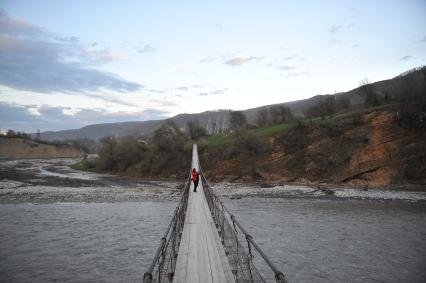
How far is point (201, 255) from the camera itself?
35.8ft

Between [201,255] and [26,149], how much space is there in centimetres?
17215

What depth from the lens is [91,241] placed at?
17609 millimetres

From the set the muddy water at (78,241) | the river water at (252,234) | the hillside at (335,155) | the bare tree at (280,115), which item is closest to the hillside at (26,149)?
the bare tree at (280,115)

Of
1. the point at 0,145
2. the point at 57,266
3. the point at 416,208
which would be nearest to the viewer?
the point at 57,266

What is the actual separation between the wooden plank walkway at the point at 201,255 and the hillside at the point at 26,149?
160 meters

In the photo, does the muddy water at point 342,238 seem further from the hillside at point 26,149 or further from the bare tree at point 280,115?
the hillside at point 26,149

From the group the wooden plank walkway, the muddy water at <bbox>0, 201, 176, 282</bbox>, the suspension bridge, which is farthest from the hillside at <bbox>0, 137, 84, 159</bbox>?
the suspension bridge

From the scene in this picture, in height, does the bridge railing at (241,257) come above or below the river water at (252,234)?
above

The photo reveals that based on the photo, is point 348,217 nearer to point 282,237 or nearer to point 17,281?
point 282,237

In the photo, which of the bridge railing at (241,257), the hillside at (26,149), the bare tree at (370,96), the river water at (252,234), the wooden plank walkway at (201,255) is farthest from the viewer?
the hillside at (26,149)

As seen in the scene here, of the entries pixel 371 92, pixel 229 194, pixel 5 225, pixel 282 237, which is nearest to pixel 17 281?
pixel 5 225

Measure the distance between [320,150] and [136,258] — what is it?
42214mm

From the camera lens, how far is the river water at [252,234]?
1327 cm

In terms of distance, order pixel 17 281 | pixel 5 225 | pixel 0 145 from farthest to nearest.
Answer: pixel 0 145
pixel 5 225
pixel 17 281
